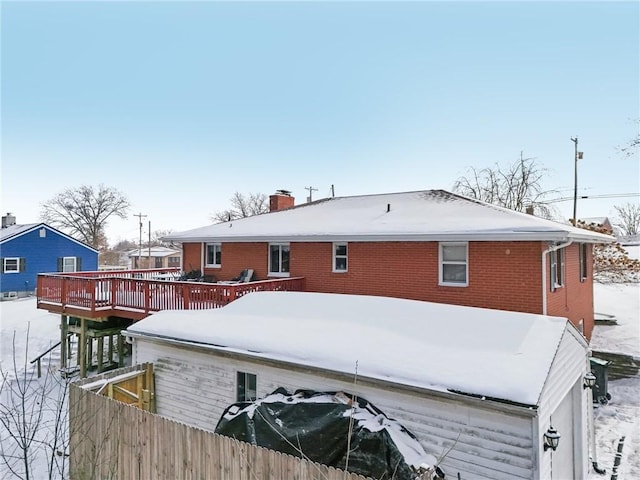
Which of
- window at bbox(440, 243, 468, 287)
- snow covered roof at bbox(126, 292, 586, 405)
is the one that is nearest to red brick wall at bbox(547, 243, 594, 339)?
window at bbox(440, 243, 468, 287)

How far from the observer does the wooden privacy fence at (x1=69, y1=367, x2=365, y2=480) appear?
4363 millimetres

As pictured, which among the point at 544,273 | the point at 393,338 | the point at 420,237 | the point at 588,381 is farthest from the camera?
the point at 420,237

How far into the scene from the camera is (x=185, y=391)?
317 inches

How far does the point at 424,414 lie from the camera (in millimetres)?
5293

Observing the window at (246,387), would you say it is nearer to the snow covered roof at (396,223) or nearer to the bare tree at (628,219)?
the snow covered roof at (396,223)

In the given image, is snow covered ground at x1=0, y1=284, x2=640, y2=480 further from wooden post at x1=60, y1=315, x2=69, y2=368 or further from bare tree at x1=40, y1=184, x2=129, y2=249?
bare tree at x1=40, y1=184, x2=129, y2=249

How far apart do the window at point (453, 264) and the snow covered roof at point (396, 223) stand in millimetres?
661

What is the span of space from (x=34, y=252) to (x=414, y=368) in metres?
37.1

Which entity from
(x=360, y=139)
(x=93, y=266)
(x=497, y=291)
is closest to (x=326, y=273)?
(x=497, y=291)

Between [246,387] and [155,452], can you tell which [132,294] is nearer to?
[246,387]

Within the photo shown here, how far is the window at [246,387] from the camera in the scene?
23.9 ft

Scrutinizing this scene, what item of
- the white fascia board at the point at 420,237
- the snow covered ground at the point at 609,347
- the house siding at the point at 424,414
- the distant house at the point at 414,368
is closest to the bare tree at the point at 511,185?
the snow covered ground at the point at 609,347

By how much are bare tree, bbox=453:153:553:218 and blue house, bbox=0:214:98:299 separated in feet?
119

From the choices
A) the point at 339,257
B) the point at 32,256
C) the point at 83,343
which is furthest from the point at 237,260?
the point at 32,256
